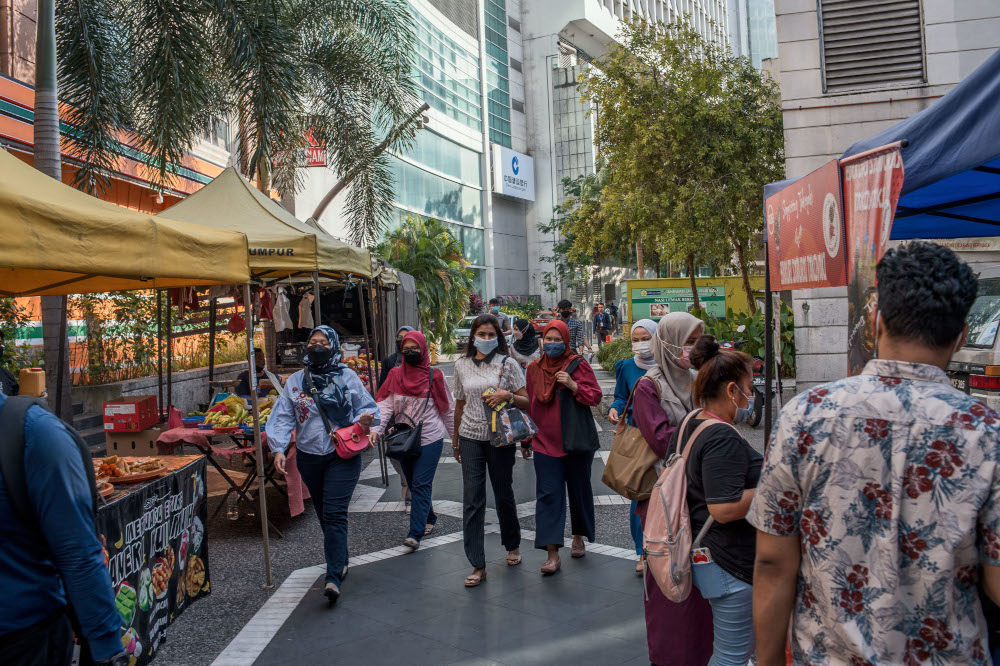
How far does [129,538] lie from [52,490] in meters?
1.90

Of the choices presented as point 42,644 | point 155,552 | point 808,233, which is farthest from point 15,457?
point 808,233

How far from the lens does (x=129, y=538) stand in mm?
3980

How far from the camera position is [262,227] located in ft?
28.3

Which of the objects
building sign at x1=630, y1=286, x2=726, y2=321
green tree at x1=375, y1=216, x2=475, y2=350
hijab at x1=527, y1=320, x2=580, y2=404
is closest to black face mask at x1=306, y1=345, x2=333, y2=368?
hijab at x1=527, y1=320, x2=580, y2=404

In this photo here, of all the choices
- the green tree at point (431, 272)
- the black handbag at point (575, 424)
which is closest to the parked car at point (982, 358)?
the black handbag at point (575, 424)

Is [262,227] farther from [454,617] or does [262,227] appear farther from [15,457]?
[15,457]

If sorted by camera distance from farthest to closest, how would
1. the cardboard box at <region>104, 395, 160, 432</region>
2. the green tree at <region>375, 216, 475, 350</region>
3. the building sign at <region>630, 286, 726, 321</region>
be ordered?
the green tree at <region>375, 216, 475, 350</region> → the building sign at <region>630, 286, 726, 321</region> → the cardboard box at <region>104, 395, 160, 432</region>

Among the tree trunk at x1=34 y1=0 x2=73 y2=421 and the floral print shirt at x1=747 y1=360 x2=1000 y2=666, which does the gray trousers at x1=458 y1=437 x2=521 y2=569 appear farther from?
the tree trunk at x1=34 y1=0 x2=73 y2=421

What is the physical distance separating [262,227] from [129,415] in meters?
2.42

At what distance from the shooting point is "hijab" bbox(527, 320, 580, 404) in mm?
5844

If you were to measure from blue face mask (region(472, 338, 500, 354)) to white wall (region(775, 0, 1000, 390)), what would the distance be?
7.00m

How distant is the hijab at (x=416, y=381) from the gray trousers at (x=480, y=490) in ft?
2.61

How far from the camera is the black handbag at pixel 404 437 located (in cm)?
640

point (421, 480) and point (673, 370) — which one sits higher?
point (673, 370)
